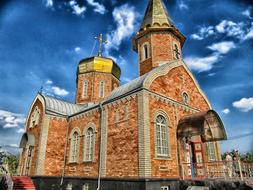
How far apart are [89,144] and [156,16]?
37.2ft

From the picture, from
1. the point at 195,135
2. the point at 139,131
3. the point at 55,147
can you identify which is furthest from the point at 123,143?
the point at 55,147

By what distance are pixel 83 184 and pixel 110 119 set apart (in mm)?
4309

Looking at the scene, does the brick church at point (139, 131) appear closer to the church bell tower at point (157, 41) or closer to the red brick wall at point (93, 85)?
the church bell tower at point (157, 41)

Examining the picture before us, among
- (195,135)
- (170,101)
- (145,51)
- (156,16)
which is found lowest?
(195,135)

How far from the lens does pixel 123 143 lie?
36.0ft

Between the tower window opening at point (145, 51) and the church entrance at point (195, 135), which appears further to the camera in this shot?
the tower window opening at point (145, 51)

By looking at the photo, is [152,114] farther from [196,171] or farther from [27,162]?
[27,162]

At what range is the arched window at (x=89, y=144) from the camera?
13.3 metres

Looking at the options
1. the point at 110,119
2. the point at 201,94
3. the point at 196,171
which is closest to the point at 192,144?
the point at 196,171

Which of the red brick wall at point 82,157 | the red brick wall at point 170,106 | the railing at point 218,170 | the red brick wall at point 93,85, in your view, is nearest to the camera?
the railing at point 218,170

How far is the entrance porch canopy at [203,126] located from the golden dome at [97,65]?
1085cm

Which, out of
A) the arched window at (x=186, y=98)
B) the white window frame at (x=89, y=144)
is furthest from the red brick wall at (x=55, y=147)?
the arched window at (x=186, y=98)

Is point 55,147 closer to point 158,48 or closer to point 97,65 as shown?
point 97,65

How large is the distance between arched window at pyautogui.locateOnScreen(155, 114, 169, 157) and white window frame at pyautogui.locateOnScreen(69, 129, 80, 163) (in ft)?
20.8
